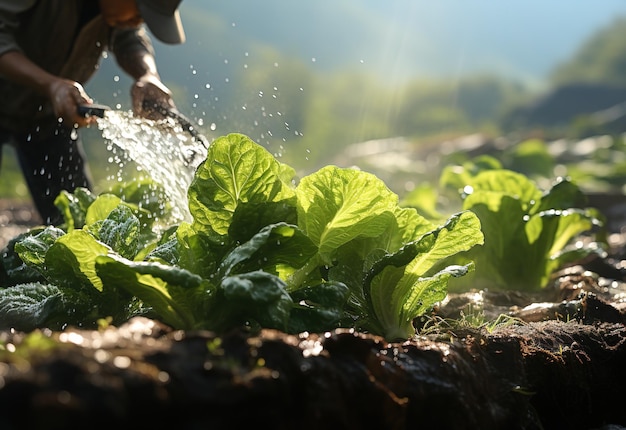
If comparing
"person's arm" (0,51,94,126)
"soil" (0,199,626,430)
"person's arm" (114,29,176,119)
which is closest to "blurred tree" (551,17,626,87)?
"person's arm" (114,29,176,119)

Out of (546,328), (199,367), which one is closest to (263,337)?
(199,367)

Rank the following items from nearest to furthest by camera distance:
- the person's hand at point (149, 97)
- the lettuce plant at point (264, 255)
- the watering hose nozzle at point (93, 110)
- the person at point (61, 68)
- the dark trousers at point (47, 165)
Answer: the lettuce plant at point (264, 255)
the watering hose nozzle at point (93, 110)
the person at point (61, 68)
the person's hand at point (149, 97)
the dark trousers at point (47, 165)

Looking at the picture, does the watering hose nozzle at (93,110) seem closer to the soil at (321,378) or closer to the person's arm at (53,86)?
the person's arm at (53,86)

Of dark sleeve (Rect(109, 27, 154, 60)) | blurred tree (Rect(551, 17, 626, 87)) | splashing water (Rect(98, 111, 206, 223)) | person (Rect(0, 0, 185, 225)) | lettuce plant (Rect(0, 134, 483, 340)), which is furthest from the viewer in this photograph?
blurred tree (Rect(551, 17, 626, 87))

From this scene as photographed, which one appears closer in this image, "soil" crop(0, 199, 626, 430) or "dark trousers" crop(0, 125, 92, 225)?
"soil" crop(0, 199, 626, 430)

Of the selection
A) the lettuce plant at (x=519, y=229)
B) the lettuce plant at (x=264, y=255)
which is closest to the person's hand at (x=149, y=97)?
the lettuce plant at (x=264, y=255)

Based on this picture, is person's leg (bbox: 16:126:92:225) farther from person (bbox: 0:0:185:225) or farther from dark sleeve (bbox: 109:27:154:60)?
dark sleeve (bbox: 109:27:154:60)

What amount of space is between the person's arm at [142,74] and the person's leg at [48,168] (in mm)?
542

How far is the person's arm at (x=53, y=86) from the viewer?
10.2ft

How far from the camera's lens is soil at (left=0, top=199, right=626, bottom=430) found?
110cm

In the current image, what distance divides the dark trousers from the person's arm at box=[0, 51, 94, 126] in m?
0.88

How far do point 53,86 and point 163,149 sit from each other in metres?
0.56

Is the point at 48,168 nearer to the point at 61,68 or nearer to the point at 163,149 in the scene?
the point at 61,68

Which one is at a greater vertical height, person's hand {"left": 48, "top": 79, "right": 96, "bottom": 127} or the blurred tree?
the blurred tree
